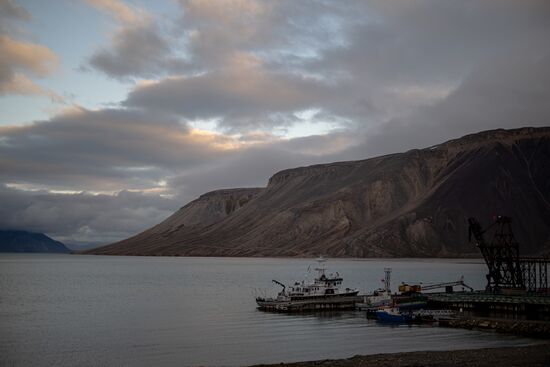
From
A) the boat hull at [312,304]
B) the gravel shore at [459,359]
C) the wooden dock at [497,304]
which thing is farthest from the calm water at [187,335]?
the wooden dock at [497,304]

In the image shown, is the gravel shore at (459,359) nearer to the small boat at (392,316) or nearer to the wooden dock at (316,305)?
the small boat at (392,316)

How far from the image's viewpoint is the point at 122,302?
82250mm

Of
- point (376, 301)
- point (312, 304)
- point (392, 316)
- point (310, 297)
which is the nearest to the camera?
point (392, 316)

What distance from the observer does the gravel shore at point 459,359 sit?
34.7 metres

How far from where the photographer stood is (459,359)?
1437 inches

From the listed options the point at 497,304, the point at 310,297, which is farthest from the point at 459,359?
the point at 310,297

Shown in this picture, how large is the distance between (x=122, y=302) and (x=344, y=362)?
171 ft

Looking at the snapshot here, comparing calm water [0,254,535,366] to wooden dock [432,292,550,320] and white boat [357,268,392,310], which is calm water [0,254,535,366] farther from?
wooden dock [432,292,550,320]

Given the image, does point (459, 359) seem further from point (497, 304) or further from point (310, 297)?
point (310, 297)

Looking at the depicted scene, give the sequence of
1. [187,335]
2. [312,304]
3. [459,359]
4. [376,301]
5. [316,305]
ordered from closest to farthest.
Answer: [459,359] → [187,335] → [312,304] → [316,305] → [376,301]

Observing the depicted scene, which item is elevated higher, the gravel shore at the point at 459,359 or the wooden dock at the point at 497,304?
the wooden dock at the point at 497,304

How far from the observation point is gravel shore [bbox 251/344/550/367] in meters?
34.7

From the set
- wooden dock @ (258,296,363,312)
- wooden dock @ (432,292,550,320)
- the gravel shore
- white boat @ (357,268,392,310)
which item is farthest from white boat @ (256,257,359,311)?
the gravel shore

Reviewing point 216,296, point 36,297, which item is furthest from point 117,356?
point 36,297
